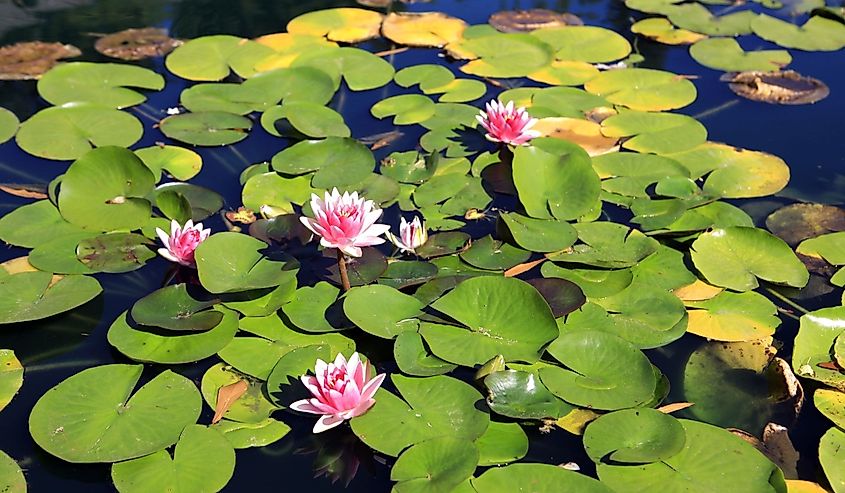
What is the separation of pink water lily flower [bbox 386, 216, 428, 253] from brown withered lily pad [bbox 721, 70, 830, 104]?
2.38 meters

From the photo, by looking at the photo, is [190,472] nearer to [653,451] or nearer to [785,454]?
[653,451]

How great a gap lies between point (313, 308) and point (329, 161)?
103 centimetres

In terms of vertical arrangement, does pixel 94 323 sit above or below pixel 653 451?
below

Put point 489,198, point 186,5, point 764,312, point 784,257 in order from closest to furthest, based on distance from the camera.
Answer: point 764,312, point 784,257, point 489,198, point 186,5

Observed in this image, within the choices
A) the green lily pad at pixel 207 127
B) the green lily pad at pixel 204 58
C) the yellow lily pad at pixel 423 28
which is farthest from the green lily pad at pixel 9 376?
the yellow lily pad at pixel 423 28

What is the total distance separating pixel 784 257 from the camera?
9.64 feet

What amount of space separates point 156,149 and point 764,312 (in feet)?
9.04

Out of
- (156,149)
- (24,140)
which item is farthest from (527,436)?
(24,140)

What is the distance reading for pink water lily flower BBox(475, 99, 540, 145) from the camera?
3.44m

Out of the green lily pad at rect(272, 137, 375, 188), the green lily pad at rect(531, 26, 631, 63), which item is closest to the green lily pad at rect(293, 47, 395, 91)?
the green lily pad at rect(272, 137, 375, 188)

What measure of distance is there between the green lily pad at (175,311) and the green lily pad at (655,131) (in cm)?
201

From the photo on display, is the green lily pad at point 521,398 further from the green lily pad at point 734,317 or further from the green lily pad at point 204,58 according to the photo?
the green lily pad at point 204,58

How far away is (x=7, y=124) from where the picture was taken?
12.8ft

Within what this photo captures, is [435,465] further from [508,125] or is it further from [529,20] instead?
[529,20]
